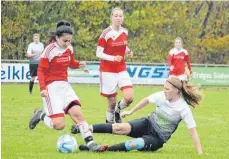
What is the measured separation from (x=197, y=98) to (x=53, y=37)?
2511 mm

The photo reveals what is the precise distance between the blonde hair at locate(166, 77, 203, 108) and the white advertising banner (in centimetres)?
2165

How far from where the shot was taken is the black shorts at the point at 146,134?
973 cm

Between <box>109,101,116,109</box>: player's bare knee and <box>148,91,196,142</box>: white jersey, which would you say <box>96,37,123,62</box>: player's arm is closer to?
<box>109,101,116,109</box>: player's bare knee

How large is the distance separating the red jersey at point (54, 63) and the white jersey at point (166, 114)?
164 centimetres

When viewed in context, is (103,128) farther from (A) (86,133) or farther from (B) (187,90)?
(B) (187,90)

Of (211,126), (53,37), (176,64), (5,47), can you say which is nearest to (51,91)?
(53,37)

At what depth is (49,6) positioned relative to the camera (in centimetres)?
4228

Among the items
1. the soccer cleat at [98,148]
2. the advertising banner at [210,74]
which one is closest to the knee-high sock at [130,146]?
the soccer cleat at [98,148]

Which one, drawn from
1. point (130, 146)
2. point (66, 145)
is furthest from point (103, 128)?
point (66, 145)

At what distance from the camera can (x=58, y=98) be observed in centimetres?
1041

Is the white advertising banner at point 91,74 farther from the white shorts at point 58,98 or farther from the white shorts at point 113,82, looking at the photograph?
the white shorts at point 58,98

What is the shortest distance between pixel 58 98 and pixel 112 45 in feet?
9.36

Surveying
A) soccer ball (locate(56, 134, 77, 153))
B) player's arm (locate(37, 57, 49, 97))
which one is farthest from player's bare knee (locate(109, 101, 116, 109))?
soccer ball (locate(56, 134, 77, 153))

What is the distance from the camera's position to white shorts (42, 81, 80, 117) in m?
10.4
